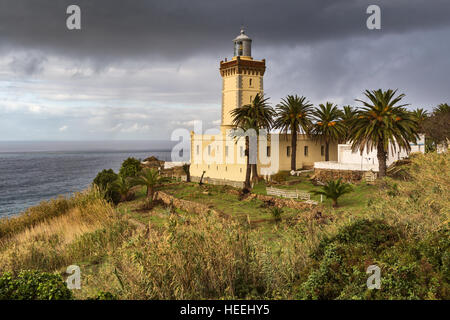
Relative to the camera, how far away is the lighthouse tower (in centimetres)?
3697

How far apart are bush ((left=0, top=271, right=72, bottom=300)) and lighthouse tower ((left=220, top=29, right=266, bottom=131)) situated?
29.9m

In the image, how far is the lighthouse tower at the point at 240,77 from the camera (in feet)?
121

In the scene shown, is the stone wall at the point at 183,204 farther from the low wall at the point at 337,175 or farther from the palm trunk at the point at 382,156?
the palm trunk at the point at 382,156

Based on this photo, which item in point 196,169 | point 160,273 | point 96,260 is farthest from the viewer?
point 196,169

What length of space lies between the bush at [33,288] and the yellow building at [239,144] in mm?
26471

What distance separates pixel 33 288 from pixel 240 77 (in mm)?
32007

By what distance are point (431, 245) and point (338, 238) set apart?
223 centimetres

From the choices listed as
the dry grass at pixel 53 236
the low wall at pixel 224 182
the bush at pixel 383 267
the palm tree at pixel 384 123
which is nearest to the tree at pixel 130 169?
the low wall at pixel 224 182

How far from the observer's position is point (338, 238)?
1009 centimetres

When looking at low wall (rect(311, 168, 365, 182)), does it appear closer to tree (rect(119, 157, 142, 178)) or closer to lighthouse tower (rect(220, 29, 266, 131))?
lighthouse tower (rect(220, 29, 266, 131))

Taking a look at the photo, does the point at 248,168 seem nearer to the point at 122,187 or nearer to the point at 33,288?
the point at 122,187

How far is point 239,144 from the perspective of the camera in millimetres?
34688
